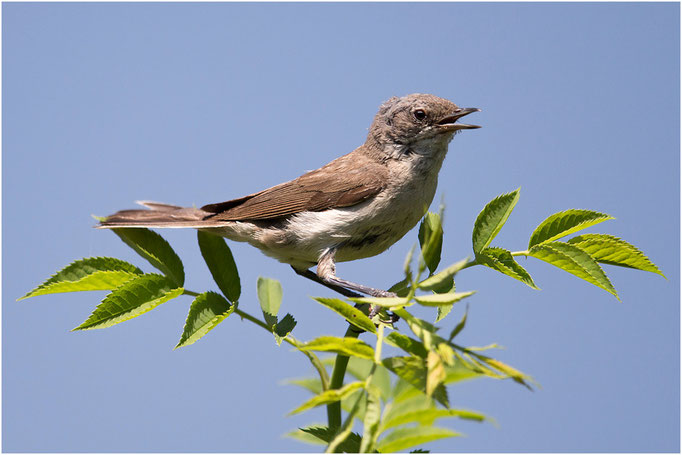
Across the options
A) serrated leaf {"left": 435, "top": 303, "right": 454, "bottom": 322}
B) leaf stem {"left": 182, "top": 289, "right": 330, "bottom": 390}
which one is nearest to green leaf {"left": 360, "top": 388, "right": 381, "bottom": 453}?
leaf stem {"left": 182, "top": 289, "right": 330, "bottom": 390}

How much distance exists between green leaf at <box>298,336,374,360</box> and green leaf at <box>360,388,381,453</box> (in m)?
0.16

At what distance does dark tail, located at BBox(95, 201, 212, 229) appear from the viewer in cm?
371

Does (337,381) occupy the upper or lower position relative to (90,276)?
lower

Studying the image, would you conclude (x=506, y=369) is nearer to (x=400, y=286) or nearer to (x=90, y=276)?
(x=400, y=286)

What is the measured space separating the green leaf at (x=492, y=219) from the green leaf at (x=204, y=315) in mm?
1112

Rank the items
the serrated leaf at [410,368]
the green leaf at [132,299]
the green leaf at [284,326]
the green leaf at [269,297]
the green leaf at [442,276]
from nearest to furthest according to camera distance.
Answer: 1. the green leaf at [442,276]
2. the serrated leaf at [410,368]
3. the green leaf at [132,299]
4. the green leaf at [284,326]
5. the green leaf at [269,297]

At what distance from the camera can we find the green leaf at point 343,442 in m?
2.26

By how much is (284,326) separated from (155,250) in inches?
28.7

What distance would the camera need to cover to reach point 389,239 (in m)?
4.18

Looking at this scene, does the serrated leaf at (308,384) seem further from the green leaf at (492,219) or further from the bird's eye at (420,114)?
the bird's eye at (420,114)

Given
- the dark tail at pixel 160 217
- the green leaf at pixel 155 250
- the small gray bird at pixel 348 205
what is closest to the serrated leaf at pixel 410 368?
the green leaf at pixel 155 250

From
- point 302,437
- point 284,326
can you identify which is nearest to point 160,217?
point 284,326

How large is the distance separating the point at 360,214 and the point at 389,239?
26 centimetres

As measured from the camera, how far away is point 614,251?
9.07ft
